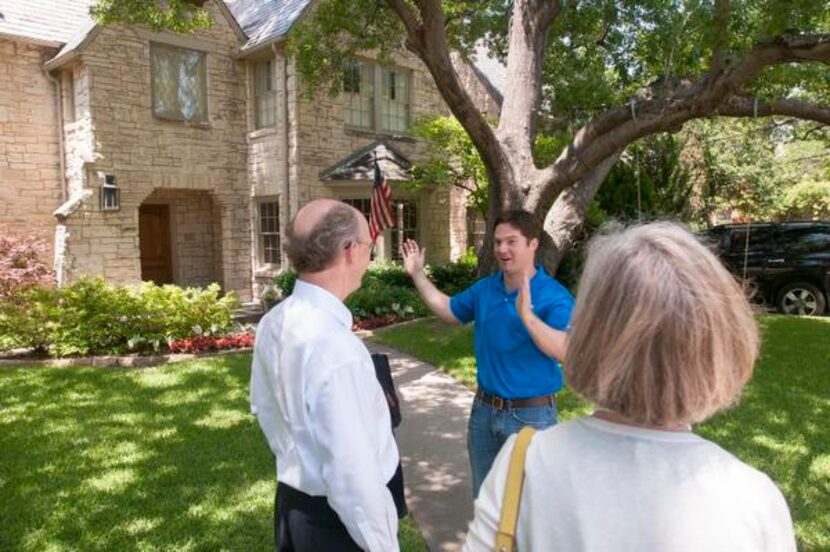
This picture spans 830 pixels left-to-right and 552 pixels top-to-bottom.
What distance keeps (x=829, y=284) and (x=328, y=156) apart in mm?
10752

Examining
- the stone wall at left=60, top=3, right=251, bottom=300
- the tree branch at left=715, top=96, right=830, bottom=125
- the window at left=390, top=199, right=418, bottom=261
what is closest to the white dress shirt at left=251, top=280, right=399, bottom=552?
the tree branch at left=715, top=96, right=830, bottom=125

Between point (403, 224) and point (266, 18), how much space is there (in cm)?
599

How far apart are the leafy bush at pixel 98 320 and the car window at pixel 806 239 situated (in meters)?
11.4

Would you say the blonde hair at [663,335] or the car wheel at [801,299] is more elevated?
the blonde hair at [663,335]

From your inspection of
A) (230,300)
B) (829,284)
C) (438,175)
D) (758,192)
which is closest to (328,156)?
(438,175)

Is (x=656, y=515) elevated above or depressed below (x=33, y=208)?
below

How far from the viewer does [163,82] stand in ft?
43.8

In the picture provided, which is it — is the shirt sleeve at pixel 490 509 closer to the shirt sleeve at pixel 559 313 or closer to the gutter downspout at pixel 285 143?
the shirt sleeve at pixel 559 313

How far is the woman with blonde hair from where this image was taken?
110 cm

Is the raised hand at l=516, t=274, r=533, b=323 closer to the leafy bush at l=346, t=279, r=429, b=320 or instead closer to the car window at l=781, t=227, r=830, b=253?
the leafy bush at l=346, t=279, r=429, b=320

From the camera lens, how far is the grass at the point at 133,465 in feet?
12.3

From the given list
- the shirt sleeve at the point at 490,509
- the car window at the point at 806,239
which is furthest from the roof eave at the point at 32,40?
the car window at the point at 806,239

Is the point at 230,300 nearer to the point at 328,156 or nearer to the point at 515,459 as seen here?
the point at 328,156

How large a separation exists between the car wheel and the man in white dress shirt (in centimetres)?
1294
